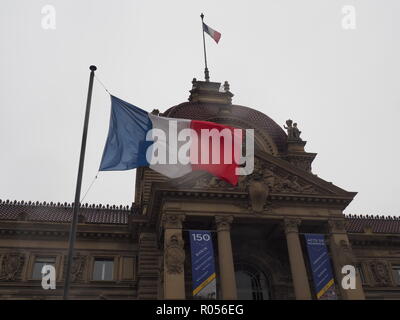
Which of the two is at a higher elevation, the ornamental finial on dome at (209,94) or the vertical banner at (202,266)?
the ornamental finial on dome at (209,94)

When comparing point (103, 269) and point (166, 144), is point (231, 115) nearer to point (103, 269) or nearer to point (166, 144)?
point (103, 269)

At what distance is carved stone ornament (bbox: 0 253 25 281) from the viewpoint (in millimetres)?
30047

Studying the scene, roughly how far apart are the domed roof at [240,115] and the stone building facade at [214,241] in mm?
7945

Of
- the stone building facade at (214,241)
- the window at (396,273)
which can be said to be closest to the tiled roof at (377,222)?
the window at (396,273)

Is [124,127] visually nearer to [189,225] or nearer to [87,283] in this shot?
[189,225]

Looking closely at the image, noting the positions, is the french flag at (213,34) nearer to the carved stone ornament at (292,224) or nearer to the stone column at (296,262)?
the carved stone ornament at (292,224)

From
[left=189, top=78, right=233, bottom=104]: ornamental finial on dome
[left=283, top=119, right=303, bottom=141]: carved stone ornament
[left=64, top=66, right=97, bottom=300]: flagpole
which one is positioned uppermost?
[left=189, top=78, right=233, bottom=104]: ornamental finial on dome

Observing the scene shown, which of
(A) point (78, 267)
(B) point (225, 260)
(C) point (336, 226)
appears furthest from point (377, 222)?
(A) point (78, 267)

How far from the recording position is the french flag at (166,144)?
18734 mm

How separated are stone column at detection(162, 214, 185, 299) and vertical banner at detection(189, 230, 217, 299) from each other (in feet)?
2.70

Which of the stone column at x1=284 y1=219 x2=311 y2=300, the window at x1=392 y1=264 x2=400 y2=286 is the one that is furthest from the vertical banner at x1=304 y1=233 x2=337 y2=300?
the window at x1=392 y1=264 x2=400 y2=286

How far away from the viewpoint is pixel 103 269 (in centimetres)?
3189

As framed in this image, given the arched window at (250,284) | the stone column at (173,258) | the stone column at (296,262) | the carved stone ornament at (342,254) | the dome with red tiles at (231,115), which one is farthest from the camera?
the dome with red tiles at (231,115)

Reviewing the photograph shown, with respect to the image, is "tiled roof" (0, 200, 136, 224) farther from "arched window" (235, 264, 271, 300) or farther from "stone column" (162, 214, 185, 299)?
"arched window" (235, 264, 271, 300)
